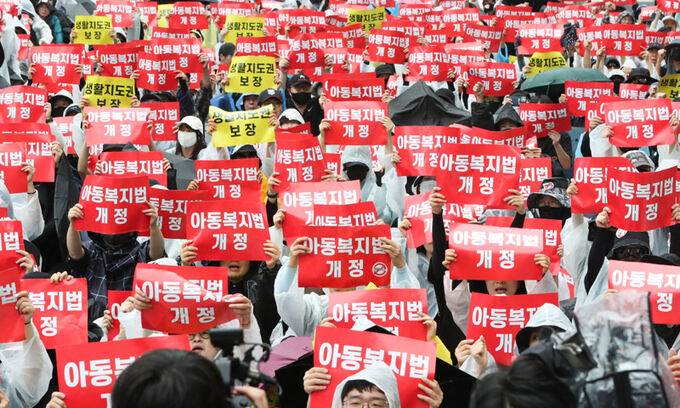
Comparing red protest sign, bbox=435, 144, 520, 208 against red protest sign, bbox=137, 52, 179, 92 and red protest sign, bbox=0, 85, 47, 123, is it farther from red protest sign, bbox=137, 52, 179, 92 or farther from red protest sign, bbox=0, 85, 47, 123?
red protest sign, bbox=137, 52, 179, 92

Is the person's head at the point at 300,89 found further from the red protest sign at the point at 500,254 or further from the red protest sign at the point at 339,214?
the red protest sign at the point at 500,254

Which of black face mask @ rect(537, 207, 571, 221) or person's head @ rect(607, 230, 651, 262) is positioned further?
black face mask @ rect(537, 207, 571, 221)

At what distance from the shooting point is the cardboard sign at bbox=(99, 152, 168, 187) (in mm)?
7754

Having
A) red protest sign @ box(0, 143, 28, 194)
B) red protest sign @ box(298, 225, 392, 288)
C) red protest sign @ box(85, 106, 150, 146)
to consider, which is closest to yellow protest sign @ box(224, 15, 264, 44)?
red protest sign @ box(85, 106, 150, 146)

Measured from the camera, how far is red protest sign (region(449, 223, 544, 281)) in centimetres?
569

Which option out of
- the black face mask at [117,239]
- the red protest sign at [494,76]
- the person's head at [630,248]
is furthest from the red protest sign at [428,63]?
the black face mask at [117,239]

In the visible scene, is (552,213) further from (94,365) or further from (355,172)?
(94,365)

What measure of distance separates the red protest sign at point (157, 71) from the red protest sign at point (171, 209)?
415cm

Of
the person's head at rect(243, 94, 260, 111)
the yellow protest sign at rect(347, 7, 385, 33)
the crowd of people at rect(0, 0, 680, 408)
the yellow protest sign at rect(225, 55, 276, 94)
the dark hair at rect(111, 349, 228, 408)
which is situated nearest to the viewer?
the dark hair at rect(111, 349, 228, 408)

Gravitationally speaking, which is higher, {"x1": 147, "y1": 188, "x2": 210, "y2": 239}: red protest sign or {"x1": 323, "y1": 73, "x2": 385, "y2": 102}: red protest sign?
{"x1": 323, "y1": 73, "x2": 385, "y2": 102}: red protest sign

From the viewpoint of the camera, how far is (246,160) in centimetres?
753

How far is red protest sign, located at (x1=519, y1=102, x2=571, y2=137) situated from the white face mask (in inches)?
125

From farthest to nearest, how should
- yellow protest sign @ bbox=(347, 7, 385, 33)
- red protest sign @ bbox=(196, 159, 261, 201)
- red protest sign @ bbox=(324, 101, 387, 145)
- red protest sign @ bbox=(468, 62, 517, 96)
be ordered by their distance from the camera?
yellow protest sign @ bbox=(347, 7, 385, 33) < red protest sign @ bbox=(468, 62, 517, 96) < red protest sign @ bbox=(324, 101, 387, 145) < red protest sign @ bbox=(196, 159, 261, 201)

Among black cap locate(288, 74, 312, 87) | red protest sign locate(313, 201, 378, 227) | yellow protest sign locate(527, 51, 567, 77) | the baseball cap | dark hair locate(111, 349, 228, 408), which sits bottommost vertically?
the baseball cap
